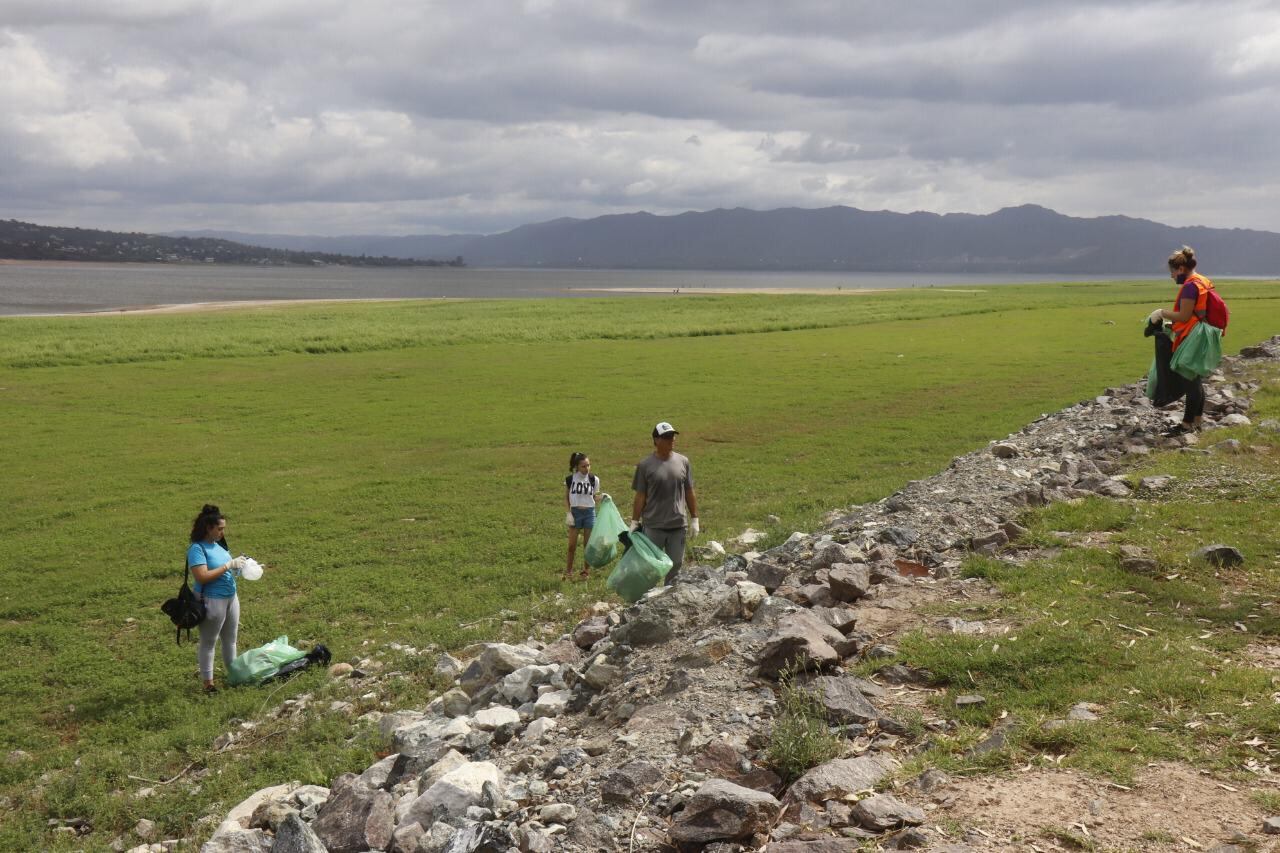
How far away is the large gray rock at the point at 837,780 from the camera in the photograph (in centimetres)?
572

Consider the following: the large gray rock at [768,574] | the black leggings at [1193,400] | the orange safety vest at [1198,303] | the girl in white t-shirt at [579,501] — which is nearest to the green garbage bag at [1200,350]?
the orange safety vest at [1198,303]

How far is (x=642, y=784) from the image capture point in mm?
6066

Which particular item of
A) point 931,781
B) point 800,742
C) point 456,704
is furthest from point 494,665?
point 931,781

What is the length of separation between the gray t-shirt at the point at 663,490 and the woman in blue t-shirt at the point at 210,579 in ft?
15.8

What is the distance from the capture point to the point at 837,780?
19.0 feet

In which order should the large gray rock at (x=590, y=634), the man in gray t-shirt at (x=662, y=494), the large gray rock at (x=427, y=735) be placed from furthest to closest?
the man in gray t-shirt at (x=662, y=494) → the large gray rock at (x=590, y=634) → the large gray rock at (x=427, y=735)

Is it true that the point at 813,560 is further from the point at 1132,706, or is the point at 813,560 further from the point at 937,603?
the point at 1132,706

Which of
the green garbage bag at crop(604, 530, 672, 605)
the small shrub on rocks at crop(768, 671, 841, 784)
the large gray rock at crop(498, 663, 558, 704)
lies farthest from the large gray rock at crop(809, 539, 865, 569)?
the small shrub on rocks at crop(768, 671, 841, 784)

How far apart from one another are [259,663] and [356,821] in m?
5.54

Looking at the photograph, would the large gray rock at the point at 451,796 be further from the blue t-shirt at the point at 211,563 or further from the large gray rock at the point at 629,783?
the blue t-shirt at the point at 211,563

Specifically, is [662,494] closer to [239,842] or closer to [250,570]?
[250,570]

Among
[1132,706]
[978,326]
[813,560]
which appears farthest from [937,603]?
[978,326]

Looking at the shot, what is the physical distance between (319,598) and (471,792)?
8.61 m

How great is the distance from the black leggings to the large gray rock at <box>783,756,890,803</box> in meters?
12.1
